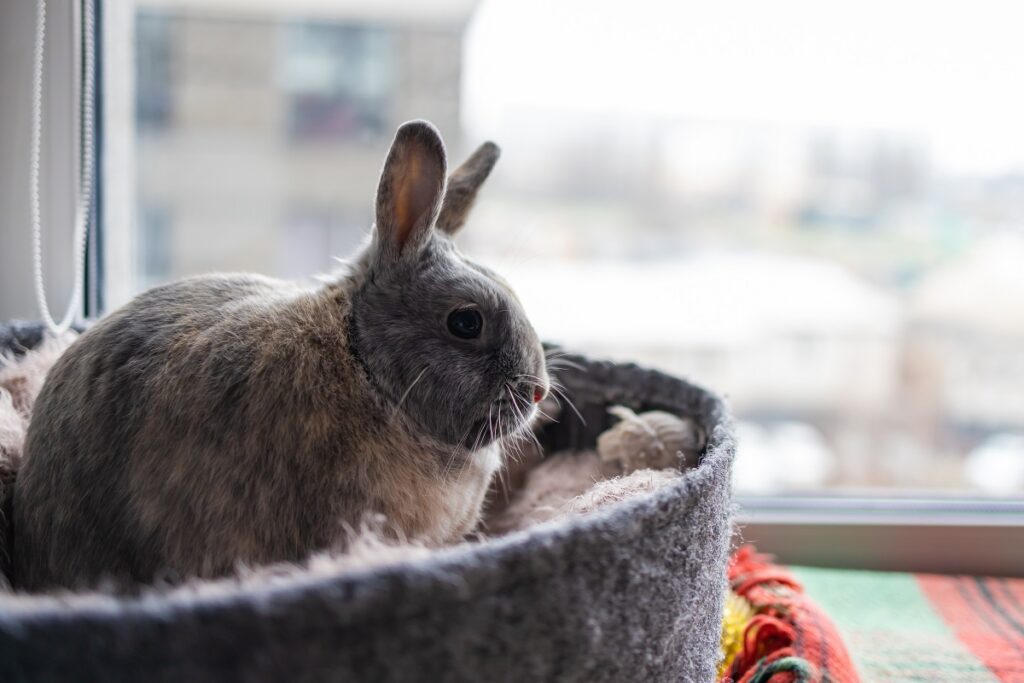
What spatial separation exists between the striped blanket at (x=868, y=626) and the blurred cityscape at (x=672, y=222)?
0.82 feet

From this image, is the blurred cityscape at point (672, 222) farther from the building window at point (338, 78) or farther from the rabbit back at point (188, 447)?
the rabbit back at point (188, 447)

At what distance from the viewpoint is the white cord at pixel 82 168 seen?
3.90 feet

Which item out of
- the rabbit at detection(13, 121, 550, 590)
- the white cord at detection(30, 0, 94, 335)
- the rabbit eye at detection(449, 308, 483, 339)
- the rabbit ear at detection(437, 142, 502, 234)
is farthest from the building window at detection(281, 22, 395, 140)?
the rabbit eye at detection(449, 308, 483, 339)

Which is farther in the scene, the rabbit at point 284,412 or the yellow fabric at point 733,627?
the yellow fabric at point 733,627

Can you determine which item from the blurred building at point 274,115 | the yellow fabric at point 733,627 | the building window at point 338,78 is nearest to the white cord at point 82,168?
the blurred building at point 274,115

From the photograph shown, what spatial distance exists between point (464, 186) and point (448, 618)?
0.61m

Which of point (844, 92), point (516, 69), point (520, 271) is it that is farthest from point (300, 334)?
point (844, 92)

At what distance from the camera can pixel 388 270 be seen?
0.89 meters

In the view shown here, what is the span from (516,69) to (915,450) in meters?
1.01

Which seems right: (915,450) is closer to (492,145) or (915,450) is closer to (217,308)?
(492,145)

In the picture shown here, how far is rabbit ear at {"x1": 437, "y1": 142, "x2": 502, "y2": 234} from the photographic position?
104 cm

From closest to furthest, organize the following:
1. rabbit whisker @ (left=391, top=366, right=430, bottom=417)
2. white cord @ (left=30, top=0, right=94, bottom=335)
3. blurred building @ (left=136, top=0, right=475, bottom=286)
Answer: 1. rabbit whisker @ (left=391, top=366, right=430, bottom=417)
2. white cord @ (left=30, top=0, right=94, bottom=335)
3. blurred building @ (left=136, top=0, right=475, bottom=286)

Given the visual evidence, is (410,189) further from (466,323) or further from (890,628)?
(890,628)

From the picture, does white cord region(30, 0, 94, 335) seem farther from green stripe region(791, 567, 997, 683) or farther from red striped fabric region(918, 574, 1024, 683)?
red striped fabric region(918, 574, 1024, 683)
